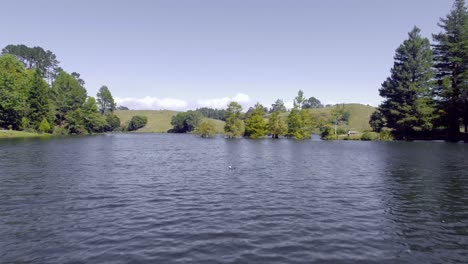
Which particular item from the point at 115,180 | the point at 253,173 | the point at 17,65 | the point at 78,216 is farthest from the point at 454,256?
the point at 17,65

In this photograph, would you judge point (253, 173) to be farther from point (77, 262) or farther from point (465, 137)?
point (465, 137)

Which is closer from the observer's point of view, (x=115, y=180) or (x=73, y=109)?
(x=115, y=180)

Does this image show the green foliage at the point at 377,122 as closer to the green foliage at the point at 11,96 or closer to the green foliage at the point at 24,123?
the green foliage at the point at 11,96

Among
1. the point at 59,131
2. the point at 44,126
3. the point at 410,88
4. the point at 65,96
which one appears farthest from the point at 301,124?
the point at 65,96

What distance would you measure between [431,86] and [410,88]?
7251mm

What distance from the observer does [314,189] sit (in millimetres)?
27906


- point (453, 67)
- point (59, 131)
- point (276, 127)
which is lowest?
point (59, 131)

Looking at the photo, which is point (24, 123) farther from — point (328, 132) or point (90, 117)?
point (328, 132)

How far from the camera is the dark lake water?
1387 cm

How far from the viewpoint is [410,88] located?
111875mm

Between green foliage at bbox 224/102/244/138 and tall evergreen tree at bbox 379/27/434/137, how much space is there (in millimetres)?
61464

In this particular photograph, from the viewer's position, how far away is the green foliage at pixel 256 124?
477ft

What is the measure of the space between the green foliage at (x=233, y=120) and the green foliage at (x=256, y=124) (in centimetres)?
452

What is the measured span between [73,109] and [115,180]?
535 ft
